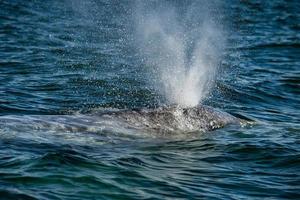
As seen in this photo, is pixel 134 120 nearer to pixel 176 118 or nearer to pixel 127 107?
pixel 176 118

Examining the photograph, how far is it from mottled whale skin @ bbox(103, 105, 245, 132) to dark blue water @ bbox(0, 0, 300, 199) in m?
0.38

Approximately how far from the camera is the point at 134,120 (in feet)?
42.2

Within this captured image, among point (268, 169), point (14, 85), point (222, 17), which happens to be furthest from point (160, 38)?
point (268, 169)

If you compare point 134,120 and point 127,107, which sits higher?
point 127,107

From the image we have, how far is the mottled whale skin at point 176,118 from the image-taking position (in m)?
12.9

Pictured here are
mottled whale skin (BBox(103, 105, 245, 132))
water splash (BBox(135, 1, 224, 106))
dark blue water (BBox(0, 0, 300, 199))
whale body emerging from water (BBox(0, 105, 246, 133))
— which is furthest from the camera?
water splash (BBox(135, 1, 224, 106))

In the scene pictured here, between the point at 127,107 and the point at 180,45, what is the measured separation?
42.2 feet

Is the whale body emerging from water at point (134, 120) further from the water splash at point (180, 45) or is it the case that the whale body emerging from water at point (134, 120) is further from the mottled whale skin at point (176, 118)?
the water splash at point (180, 45)

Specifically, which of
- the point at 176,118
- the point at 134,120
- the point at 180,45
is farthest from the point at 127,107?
the point at 180,45

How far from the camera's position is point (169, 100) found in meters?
15.5

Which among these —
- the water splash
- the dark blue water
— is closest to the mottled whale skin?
the dark blue water

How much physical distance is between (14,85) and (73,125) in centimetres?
582

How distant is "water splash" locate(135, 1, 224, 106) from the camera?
16383 millimetres

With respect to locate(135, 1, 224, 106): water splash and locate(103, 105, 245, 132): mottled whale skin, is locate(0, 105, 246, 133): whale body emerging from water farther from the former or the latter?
locate(135, 1, 224, 106): water splash
